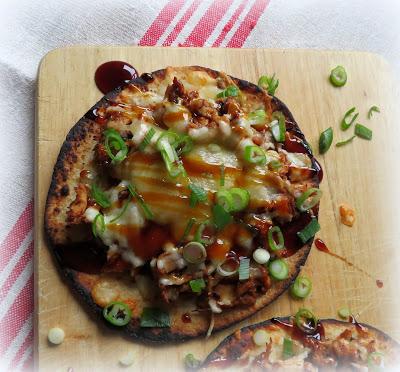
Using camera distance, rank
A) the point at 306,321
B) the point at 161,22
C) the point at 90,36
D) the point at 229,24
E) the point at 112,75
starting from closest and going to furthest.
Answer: the point at 306,321 → the point at 112,75 → the point at 90,36 → the point at 161,22 → the point at 229,24

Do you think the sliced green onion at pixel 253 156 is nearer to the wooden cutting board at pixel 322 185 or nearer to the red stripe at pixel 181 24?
the wooden cutting board at pixel 322 185

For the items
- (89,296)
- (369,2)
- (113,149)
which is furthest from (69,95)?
(369,2)

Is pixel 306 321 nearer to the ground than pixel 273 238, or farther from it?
nearer to the ground

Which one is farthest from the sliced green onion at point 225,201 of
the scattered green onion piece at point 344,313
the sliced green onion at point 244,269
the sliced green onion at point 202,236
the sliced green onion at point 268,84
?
the scattered green onion piece at point 344,313

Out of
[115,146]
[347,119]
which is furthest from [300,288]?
[115,146]

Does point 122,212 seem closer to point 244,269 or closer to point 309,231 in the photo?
point 244,269

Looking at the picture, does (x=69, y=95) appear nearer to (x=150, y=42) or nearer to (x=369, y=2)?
(x=150, y=42)

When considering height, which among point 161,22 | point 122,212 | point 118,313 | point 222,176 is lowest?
point 118,313

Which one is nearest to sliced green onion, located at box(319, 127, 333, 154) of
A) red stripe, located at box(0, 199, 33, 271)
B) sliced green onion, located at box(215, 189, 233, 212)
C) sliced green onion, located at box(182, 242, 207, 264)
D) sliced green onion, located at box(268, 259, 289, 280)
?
sliced green onion, located at box(268, 259, 289, 280)
